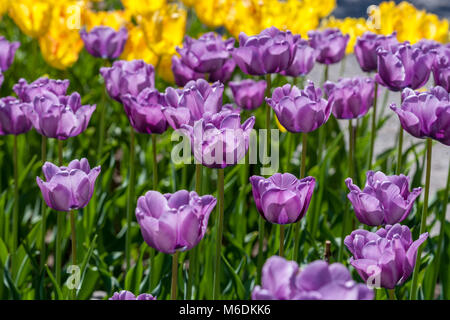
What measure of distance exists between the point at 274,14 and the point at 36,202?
3.59 ft

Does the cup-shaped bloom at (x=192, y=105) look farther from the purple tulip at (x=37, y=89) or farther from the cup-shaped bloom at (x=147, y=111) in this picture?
the purple tulip at (x=37, y=89)

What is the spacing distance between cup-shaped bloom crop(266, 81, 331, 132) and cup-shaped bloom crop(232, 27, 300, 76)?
17 cm

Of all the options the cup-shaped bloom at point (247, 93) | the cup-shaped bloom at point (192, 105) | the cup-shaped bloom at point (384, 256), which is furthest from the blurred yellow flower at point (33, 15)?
the cup-shaped bloom at point (384, 256)

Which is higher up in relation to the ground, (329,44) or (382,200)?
(329,44)

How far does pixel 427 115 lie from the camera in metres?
1.27

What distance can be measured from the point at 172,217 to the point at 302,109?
1.55 feet

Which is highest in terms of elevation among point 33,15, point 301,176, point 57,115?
point 33,15

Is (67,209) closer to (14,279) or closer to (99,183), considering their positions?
(14,279)

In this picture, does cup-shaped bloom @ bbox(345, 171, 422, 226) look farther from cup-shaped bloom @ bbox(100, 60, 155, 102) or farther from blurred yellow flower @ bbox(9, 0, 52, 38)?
blurred yellow flower @ bbox(9, 0, 52, 38)

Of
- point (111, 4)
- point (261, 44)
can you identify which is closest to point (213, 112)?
point (261, 44)

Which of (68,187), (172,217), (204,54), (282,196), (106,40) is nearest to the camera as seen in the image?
(172,217)

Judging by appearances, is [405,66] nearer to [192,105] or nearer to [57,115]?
[192,105]

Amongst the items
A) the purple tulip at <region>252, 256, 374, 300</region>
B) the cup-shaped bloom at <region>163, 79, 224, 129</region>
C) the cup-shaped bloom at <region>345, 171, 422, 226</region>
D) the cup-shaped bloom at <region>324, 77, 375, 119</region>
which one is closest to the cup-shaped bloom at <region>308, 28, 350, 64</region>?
the cup-shaped bloom at <region>324, 77, 375, 119</region>

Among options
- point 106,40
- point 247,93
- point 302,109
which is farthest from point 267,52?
point 106,40
